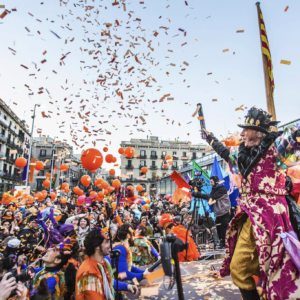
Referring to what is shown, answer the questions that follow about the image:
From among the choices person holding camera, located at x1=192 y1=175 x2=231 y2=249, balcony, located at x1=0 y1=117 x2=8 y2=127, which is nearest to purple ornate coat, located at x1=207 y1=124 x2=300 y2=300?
person holding camera, located at x1=192 y1=175 x2=231 y2=249

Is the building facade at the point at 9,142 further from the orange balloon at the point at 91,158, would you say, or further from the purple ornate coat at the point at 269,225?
the purple ornate coat at the point at 269,225

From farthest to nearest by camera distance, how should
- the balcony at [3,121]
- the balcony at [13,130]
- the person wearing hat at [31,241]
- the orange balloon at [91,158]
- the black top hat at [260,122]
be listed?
the balcony at [13,130], the balcony at [3,121], the orange balloon at [91,158], the person wearing hat at [31,241], the black top hat at [260,122]

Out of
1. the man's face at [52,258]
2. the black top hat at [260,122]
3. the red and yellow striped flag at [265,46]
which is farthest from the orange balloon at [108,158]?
the black top hat at [260,122]

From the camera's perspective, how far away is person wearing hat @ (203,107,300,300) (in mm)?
1754

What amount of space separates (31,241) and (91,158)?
105 inches

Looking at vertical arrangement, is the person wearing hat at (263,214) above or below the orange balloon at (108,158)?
below

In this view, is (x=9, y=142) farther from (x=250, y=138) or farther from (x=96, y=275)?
(x=250, y=138)

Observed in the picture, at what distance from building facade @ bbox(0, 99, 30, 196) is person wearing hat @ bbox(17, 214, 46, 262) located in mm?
30598

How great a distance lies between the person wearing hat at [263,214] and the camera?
5.75 ft

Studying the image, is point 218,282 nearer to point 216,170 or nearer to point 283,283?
point 283,283

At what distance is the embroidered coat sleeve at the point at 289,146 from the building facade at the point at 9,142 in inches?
1406

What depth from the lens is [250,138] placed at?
2215 millimetres

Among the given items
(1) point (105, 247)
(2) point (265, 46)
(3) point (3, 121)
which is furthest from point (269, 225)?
(3) point (3, 121)

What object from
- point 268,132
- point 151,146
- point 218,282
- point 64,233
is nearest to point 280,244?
point 268,132
